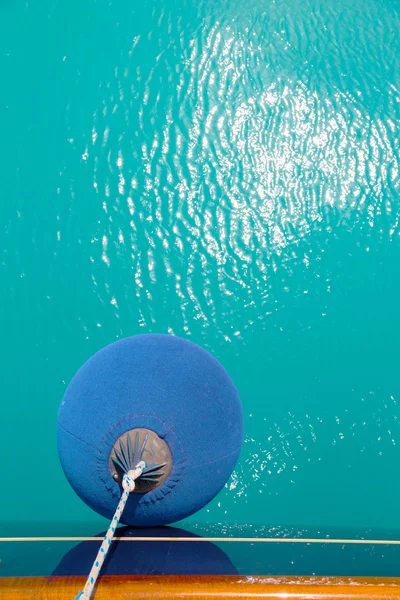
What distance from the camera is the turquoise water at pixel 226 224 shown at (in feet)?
7.98

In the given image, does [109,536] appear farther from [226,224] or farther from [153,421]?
[226,224]

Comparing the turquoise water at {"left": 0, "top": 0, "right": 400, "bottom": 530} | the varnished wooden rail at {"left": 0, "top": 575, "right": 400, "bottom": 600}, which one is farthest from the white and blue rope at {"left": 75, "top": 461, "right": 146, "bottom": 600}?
the turquoise water at {"left": 0, "top": 0, "right": 400, "bottom": 530}

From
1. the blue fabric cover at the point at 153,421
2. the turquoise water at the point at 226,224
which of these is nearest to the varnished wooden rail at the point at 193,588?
the blue fabric cover at the point at 153,421

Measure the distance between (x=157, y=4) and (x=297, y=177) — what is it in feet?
4.14

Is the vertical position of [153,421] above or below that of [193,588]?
above

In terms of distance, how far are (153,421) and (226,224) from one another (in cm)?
179

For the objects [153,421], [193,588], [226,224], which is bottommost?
[193,588]

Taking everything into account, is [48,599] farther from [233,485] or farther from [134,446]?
[233,485]

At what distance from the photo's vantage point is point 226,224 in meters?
2.83

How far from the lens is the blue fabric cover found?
1.15 metres

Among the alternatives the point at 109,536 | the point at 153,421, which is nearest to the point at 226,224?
the point at 153,421

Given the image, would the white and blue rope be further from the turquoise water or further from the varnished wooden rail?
the turquoise water

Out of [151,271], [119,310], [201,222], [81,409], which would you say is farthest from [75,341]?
[81,409]

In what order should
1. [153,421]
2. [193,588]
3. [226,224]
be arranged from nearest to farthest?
[193,588] → [153,421] → [226,224]
